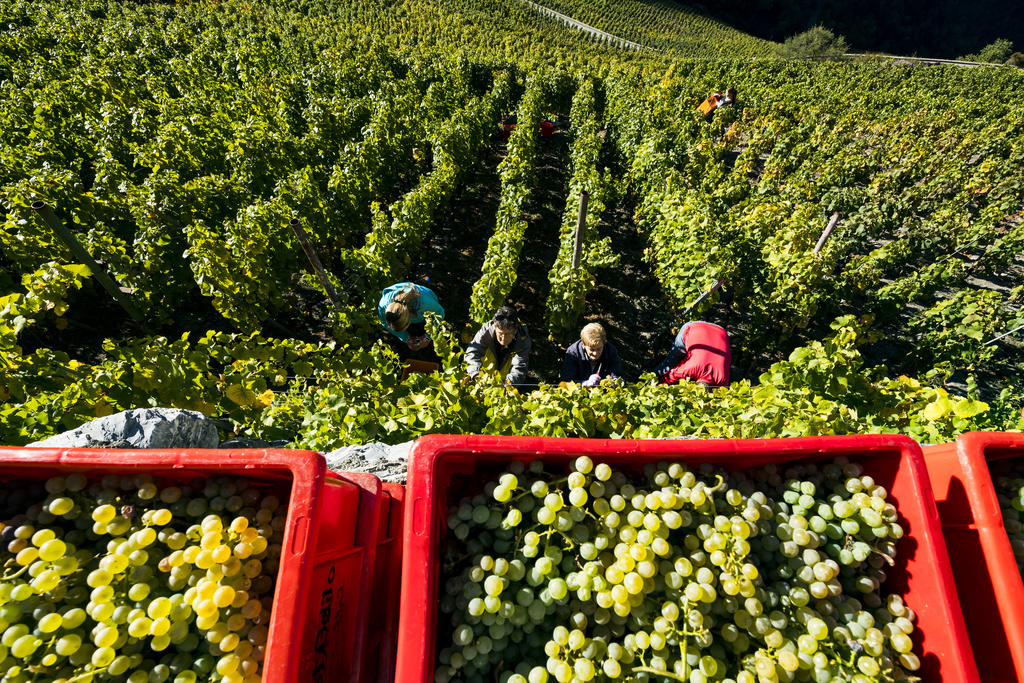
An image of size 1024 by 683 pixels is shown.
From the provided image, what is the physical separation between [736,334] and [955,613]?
5.93 meters

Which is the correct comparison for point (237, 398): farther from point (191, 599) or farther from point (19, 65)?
point (19, 65)

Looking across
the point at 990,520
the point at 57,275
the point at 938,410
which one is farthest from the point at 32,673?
the point at 938,410

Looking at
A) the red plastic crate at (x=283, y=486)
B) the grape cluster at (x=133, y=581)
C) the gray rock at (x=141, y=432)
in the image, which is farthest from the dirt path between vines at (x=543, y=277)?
the grape cluster at (x=133, y=581)

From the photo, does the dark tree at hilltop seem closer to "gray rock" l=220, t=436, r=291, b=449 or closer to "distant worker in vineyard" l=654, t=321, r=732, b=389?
"distant worker in vineyard" l=654, t=321, r=732, b=389

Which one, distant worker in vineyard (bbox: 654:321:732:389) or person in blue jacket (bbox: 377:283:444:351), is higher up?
person in blue jacket (bbox: 377:283:444:351)

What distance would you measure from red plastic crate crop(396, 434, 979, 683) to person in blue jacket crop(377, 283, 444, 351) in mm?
3215

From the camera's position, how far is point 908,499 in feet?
4.15

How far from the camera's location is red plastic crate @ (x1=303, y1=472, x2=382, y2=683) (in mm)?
1096

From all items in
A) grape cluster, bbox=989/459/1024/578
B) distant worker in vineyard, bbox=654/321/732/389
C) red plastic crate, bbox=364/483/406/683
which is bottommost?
red plastic crate, bbox=364/483/406/683

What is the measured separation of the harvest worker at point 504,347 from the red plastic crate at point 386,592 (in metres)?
2.27

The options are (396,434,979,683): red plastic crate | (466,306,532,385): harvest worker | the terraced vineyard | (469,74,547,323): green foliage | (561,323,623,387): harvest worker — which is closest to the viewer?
(396,434,979,683): red plastic crate

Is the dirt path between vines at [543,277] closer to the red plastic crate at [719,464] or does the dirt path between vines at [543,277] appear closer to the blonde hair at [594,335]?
the blonde hair at [594,335]

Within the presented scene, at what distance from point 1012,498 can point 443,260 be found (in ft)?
23.6

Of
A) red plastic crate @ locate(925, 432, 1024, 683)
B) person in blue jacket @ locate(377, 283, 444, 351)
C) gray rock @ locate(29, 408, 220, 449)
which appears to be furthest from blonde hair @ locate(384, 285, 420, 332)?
red plastic crate @ locate(925, 432, 1024, 683)
